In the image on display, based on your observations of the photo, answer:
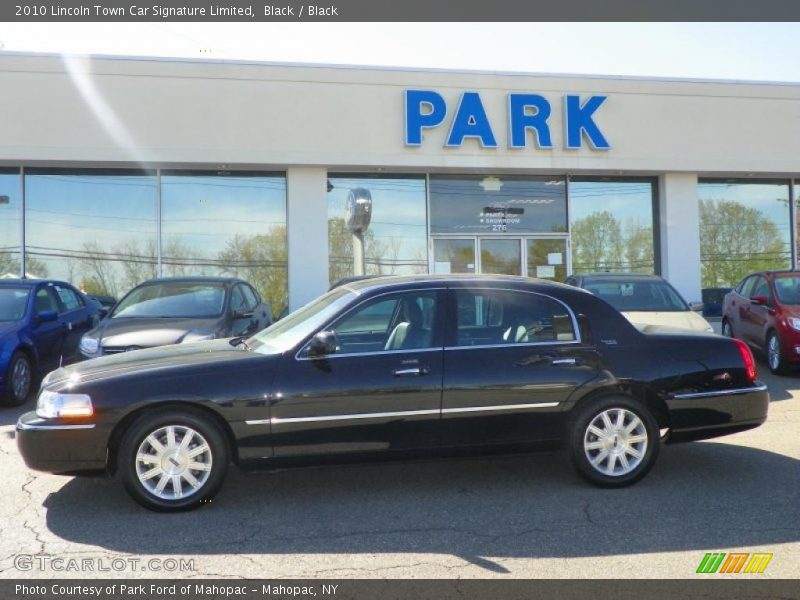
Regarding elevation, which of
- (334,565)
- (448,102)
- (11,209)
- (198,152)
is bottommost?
(334,565)

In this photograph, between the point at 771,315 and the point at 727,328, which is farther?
the point at 727,328

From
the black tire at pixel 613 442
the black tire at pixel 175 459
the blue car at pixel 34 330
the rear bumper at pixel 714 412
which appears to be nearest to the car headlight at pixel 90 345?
the blue car at pixel 34 330

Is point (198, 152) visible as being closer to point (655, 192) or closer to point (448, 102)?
point (448, 102)

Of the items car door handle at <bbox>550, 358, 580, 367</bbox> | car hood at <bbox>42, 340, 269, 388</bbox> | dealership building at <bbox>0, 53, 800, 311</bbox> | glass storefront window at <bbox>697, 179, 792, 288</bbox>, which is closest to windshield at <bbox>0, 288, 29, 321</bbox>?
car hood at <bbox>42, 340, 269, 388</bbox>

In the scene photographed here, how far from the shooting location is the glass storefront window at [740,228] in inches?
658

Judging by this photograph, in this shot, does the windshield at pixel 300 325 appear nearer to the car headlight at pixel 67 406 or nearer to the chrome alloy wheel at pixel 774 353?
the car headlight at pixel 67 406

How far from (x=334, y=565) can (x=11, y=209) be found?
13066 mm

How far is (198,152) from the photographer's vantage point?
45.7 ft

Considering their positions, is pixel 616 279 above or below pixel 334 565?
above

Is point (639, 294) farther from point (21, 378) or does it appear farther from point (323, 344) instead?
point (21, 378)

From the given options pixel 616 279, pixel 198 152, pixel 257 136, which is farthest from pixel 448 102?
pixel 616 279

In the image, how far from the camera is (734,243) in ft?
55.4

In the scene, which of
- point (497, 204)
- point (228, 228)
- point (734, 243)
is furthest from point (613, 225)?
point (228, 228)

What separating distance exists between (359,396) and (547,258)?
11769mm
